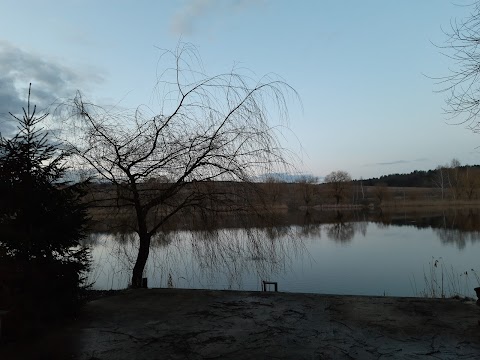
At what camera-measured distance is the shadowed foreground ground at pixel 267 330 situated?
4.10 m

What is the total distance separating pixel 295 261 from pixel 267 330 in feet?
30.3

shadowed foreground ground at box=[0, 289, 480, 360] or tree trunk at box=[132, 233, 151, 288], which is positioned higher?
tree trunk at box=[132, 233, 151, 288]

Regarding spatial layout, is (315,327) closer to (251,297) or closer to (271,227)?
(251,297)

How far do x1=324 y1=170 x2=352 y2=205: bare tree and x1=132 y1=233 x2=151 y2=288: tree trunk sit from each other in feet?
226

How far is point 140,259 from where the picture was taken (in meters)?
7.99

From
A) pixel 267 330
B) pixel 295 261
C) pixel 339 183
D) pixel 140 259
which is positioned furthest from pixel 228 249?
pixel 339 183

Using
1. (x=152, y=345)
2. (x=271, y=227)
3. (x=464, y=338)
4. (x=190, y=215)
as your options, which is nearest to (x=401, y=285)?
(x=271, y=227)

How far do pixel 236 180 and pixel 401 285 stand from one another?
851cm

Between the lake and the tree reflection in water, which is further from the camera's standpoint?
the lake

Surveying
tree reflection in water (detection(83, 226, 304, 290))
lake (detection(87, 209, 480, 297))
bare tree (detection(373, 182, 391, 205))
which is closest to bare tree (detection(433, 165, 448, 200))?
bare tree (detection(373, 182, 391, 205))

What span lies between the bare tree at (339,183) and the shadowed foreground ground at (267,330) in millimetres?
70226

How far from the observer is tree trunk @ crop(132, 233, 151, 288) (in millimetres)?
7879

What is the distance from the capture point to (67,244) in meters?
5.61

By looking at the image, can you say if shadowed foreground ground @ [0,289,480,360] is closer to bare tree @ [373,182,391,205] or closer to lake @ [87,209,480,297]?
lake @ [87,209,480,297]
